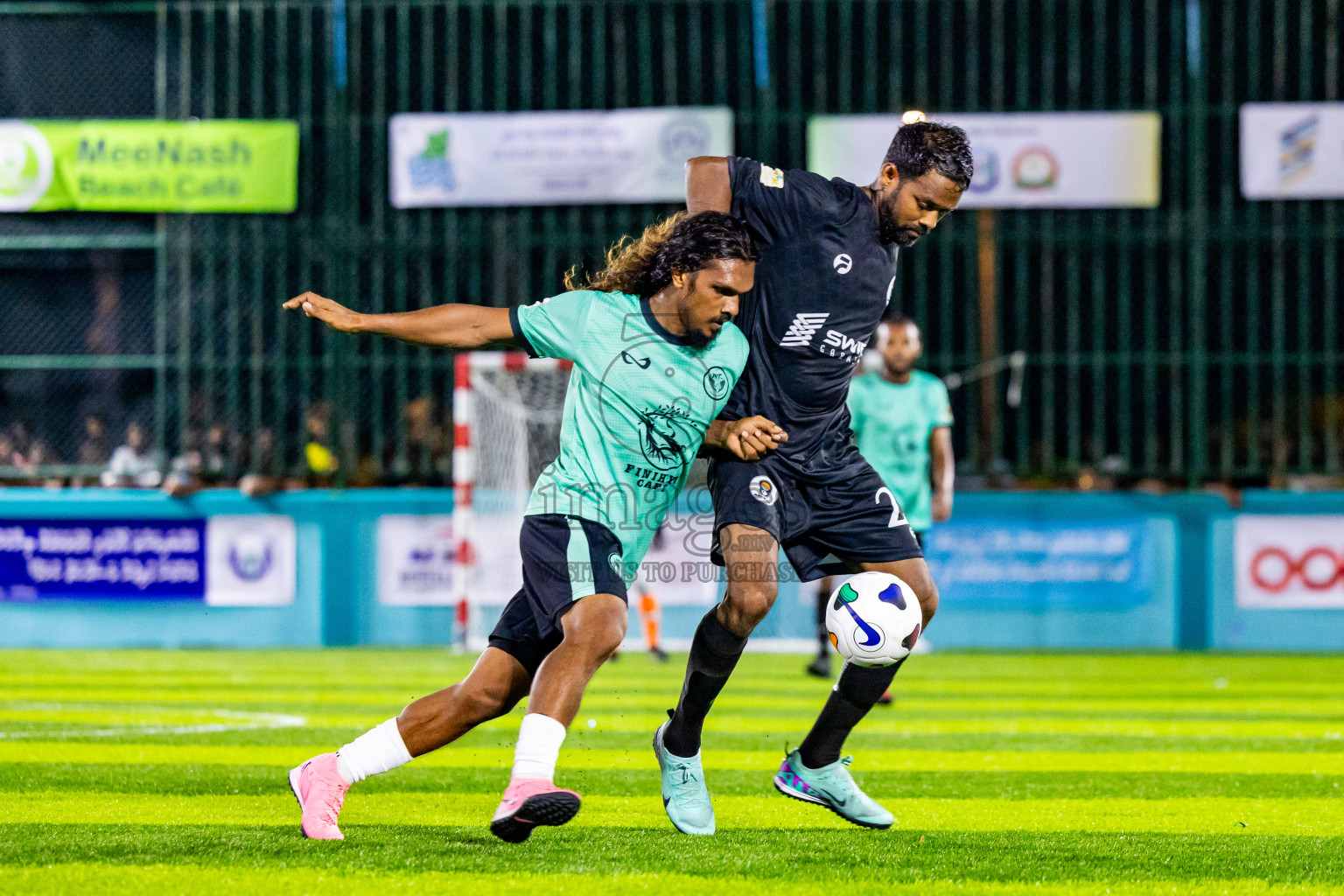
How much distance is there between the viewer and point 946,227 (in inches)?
518

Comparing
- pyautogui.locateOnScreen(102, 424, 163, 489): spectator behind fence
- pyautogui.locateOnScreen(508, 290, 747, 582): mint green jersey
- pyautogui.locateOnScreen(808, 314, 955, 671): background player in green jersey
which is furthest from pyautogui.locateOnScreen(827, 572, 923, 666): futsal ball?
pyautogui.locateOnScreen(102, 424, 163, 489): spectator behind fence

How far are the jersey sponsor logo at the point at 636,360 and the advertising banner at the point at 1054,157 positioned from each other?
913 centimetres

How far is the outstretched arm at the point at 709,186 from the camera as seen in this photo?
435 centimetres

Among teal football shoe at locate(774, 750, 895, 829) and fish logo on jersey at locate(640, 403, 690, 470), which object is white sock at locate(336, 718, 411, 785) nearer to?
fish logo on jersey at locate(640, 403, 690, 470)

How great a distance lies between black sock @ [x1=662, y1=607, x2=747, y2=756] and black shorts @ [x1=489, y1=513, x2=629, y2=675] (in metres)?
0.55

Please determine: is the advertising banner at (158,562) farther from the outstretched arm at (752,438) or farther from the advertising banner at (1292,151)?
the outstretched arm at (752,438)

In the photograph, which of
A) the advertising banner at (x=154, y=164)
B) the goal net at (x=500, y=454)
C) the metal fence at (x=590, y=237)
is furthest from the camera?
the advertising banner at (x=154, y=164)

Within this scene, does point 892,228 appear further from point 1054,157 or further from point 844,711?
point 1054,157

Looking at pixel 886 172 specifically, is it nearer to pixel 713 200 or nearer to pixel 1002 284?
pixel 713 200

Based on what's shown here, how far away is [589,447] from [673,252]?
559 mm

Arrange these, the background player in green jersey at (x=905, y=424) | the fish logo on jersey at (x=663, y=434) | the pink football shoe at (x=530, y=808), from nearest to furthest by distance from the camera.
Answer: the pink football shoe at (x=530, y=808) < the fish logo on jersey at (x=663, y=434) < the background player in green jersey at (x=905, y=424)

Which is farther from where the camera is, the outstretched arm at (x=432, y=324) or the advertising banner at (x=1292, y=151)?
the advertising banner at (x=1292, y=151)

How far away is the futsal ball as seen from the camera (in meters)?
4.28

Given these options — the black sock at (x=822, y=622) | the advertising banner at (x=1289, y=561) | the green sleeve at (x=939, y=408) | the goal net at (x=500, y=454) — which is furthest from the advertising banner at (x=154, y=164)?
the advertising banner at (x=1289, y=561)
